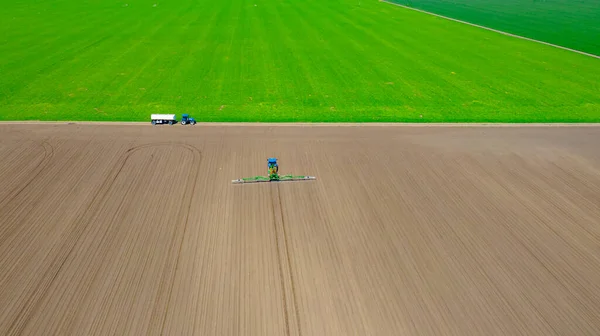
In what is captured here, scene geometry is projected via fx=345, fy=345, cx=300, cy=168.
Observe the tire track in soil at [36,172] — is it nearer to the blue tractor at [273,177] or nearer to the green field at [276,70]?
the green field at [276,70]

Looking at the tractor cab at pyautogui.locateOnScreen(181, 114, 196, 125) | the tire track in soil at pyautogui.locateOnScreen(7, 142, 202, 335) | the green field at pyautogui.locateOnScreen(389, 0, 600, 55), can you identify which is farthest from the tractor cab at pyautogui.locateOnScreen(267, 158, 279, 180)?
the green field at pyautogui.locateOnScreen(389, 0, 600, 55)

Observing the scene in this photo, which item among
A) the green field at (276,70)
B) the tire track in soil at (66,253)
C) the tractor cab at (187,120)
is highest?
the green field at (276,70)

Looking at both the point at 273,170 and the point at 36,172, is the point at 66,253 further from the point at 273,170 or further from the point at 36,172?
the point at 273,170

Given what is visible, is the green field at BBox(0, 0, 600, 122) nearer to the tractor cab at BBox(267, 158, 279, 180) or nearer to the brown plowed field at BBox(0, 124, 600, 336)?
the brown plowed field at BBox(0, 124, 600, 336)

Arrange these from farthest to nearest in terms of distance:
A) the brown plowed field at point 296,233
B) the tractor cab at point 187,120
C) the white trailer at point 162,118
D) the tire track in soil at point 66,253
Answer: the tractor cab at point 187,120 < the white trailer at point 162,118 < the brown plowed field at point 296,233 < the tire track in soil at point 66,253

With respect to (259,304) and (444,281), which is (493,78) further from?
(259,304)

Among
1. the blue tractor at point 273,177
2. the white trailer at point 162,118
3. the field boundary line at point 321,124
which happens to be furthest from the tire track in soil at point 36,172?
the blue tractor at point 273,177
